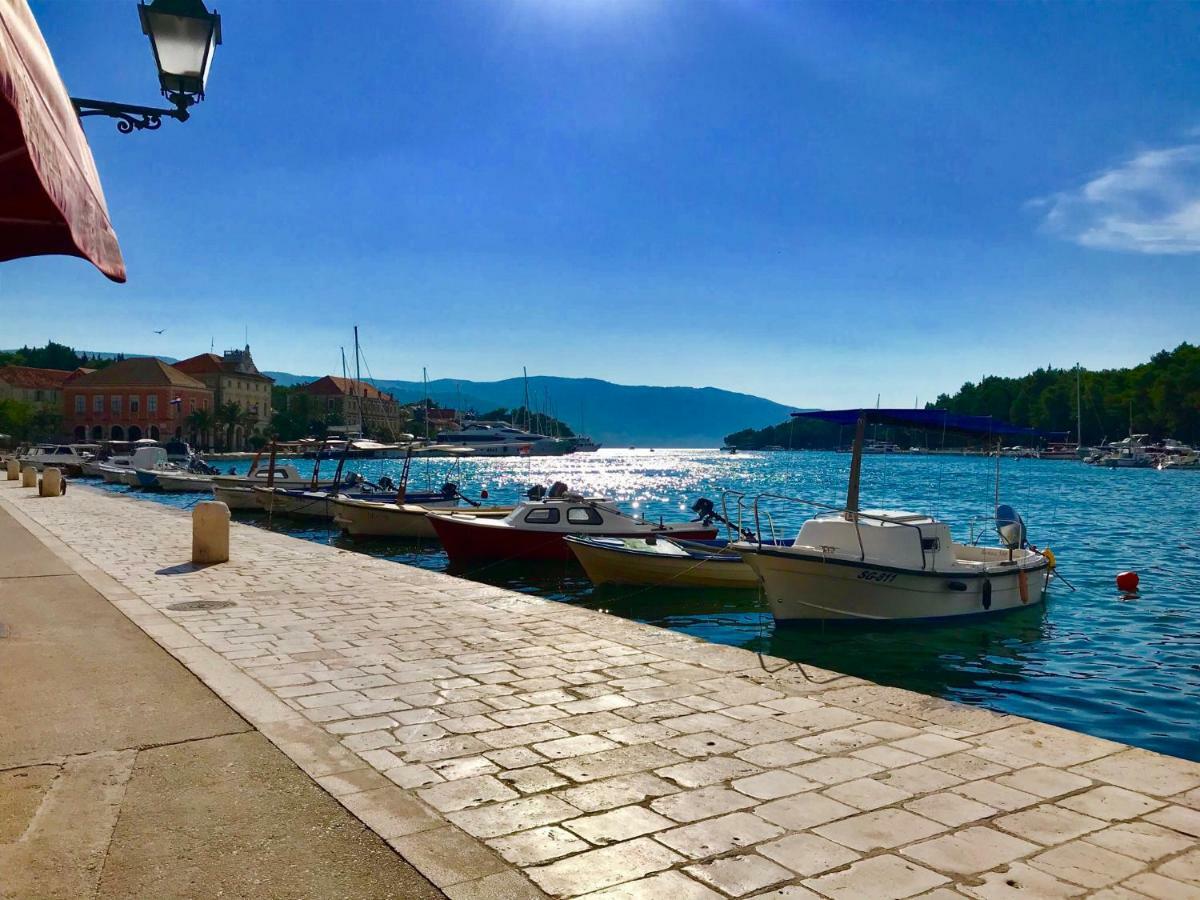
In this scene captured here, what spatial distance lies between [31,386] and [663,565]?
128 m

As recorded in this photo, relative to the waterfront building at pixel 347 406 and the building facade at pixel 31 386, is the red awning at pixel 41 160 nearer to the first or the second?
the building facade at pixel 31 386

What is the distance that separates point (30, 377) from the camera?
391ft

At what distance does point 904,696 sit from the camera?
6.56m

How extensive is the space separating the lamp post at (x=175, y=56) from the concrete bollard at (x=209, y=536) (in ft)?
29.6

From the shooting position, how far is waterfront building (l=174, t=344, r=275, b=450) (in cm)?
12850

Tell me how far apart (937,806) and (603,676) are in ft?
10.2

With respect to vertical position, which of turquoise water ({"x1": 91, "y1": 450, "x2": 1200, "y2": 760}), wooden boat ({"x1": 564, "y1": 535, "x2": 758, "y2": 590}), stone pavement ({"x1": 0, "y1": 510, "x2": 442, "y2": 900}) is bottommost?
turquoise water ({"x1": 91, "y1": 450, "x2": 1200, "y2": 760})

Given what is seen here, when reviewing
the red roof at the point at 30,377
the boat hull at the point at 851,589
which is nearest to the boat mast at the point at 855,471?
the boat hull at the point at 851,589

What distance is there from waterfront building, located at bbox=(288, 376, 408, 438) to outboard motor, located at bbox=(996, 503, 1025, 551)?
126967 millimetres

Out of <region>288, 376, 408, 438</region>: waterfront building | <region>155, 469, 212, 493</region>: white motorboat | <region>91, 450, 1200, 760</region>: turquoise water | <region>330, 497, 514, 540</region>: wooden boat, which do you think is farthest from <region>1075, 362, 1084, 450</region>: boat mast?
<region>330, 497, 514, 540</region>: wooden boat

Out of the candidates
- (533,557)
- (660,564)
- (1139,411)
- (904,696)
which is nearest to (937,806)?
(904,696)

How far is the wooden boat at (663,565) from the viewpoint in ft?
55.9

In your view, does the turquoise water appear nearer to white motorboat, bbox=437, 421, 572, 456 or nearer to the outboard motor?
the outboard motor

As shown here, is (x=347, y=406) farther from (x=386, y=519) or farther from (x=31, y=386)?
(x=386, y=519)
